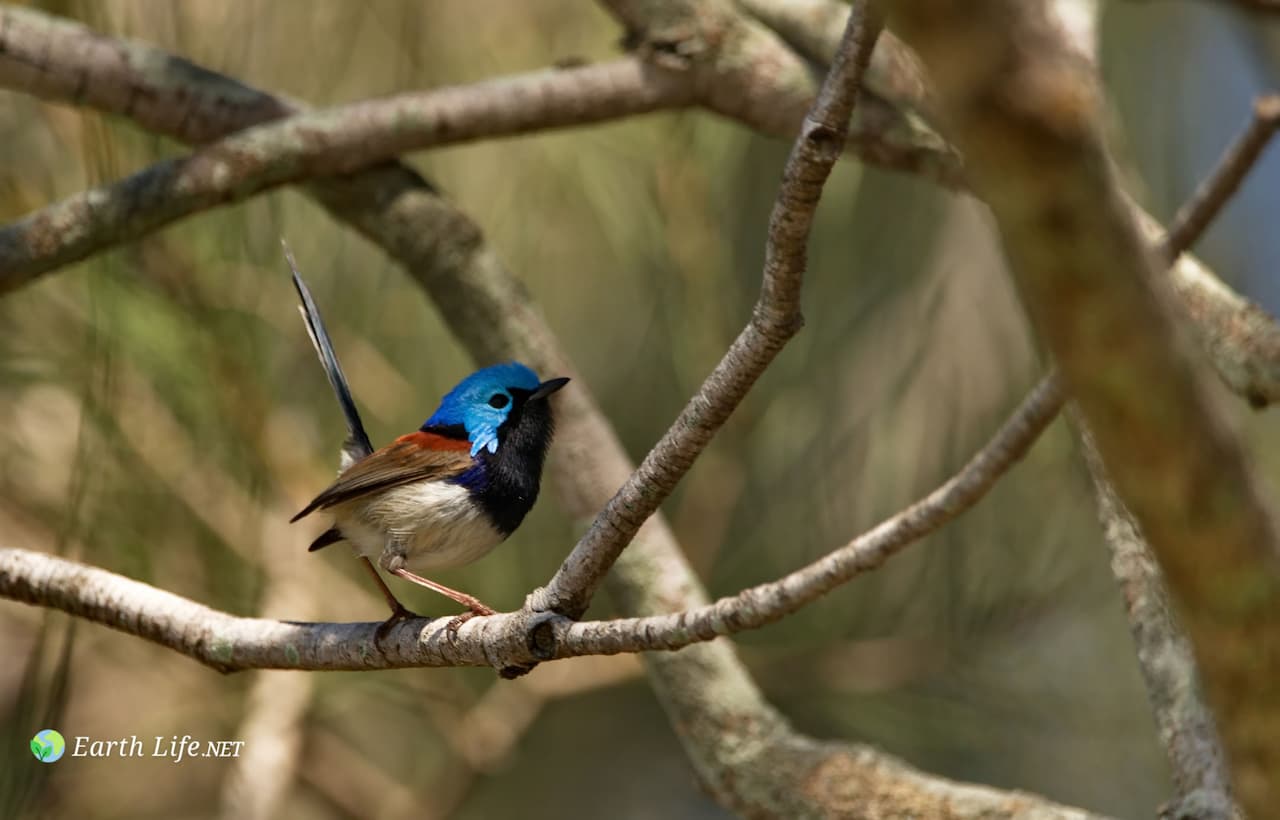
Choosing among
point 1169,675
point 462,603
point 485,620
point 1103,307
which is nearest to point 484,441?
point 462,603

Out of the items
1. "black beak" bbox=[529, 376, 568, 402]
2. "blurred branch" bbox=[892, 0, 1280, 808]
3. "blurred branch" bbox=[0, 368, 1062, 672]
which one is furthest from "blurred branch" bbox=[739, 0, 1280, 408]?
"black beak" bbox=[529, 376, 568, 402]

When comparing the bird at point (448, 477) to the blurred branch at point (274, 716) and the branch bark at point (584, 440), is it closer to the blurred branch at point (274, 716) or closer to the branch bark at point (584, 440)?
the branch bark at point (584, 440)

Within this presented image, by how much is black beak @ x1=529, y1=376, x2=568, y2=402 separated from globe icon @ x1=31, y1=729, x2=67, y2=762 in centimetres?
90

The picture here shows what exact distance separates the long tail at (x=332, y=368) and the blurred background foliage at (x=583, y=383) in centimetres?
48

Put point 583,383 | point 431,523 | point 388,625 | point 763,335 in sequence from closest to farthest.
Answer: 1. point 763,335
2. point 388,625
3. point 431,523
4. point 583,383

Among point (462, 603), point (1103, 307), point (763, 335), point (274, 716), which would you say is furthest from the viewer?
point (274, 716)

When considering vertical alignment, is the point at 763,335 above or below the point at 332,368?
below

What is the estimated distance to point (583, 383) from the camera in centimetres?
259

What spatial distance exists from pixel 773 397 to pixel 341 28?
1391 mm

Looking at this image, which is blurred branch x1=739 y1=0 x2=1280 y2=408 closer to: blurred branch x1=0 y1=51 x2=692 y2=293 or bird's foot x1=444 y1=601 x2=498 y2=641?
blurred branch x1=0 y1=51 x2=692 y2=293

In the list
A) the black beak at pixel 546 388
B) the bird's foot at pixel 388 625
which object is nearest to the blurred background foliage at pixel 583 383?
the black beak at pixel 546 388

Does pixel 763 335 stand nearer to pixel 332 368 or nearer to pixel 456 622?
pixel 456 622

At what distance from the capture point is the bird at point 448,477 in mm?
2025

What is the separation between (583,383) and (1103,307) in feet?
6.29
